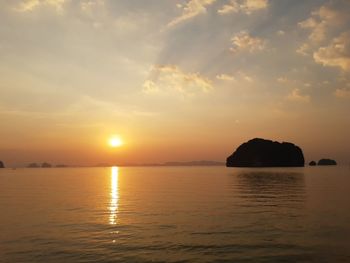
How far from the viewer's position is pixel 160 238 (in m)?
25.7

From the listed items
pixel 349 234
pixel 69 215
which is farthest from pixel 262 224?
pixel 69 215

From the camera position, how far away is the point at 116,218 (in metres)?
36.2

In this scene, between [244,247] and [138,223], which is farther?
[138,223]

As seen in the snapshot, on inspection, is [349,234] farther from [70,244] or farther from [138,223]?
[70,244]

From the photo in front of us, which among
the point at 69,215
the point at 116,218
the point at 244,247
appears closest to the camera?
the point at 244,247

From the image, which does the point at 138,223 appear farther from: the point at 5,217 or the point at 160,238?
the point at 5,217

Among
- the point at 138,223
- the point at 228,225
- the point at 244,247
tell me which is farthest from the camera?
the point at 138,223

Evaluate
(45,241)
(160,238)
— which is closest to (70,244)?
(45,241)

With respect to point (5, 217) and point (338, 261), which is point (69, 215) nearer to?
point (5, 217)

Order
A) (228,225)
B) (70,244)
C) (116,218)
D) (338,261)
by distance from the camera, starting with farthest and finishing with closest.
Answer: (116,218) → (228,225) → (70,244) → (338,261)

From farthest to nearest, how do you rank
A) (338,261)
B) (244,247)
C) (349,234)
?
(349,234)
(244,247)
(338,261)

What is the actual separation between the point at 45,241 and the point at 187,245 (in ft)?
34.6

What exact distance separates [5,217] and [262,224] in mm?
27446

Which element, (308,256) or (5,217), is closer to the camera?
(308,256)
